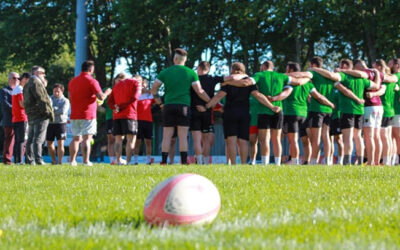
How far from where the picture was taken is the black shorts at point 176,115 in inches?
454

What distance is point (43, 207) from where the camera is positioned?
193 inches

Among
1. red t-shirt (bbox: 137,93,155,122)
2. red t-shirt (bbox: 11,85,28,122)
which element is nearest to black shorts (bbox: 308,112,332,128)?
red t-shirt (bbox: 137,93,155,122)

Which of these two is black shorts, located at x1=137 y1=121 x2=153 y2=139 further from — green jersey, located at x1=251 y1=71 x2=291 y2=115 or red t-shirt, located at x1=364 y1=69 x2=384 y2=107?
red t-shirt, located at x1=364 y1=69 x2=384 y2=107

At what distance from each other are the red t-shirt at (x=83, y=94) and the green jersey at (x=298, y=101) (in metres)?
4.04

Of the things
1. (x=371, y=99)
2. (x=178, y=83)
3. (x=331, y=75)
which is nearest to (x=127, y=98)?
(x=178, y=83)

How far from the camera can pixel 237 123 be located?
11.7 m

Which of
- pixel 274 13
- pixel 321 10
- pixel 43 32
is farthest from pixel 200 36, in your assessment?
pixel 43 32

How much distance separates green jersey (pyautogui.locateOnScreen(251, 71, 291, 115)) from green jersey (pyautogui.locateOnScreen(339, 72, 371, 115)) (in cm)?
135

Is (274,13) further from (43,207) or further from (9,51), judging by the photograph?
(43,207)

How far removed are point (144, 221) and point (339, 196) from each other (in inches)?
89.4

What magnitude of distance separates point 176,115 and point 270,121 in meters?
1.91

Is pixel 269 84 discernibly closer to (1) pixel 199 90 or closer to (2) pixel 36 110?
(1) pixel 199 90


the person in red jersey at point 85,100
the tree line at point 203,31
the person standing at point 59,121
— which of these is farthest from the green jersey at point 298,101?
the tree line at point 203,31

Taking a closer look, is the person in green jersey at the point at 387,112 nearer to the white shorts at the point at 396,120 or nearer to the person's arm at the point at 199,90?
the white shorts at the point at 396,120
